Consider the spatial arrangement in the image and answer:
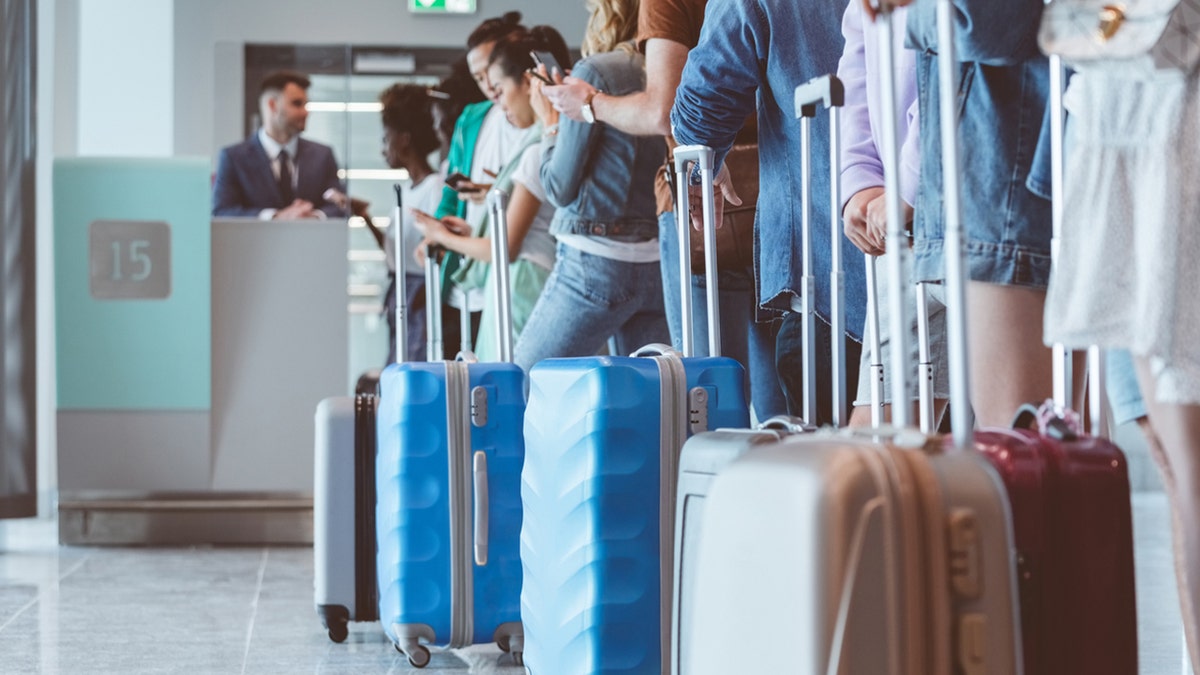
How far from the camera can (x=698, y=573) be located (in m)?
1.40

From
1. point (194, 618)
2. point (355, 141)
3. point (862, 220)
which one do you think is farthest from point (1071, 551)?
point (355, 141)

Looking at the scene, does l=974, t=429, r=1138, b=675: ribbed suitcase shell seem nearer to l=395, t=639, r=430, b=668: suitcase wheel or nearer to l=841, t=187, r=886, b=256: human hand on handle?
l=841, t=187, r=886, b=256: human hand on handle

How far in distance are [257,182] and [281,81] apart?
687 mm

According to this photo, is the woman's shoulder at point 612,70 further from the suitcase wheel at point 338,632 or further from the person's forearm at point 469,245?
the suitcase wheel at point 338,632

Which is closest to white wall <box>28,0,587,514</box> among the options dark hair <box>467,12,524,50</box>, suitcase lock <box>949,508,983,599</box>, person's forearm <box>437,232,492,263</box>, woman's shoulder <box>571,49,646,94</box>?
dark hair <box>467,12,524,50</box>

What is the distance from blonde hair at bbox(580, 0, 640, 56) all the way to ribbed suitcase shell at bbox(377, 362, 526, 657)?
0.90m

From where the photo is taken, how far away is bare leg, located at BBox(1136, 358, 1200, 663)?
1.37 m

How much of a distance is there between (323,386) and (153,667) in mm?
2726

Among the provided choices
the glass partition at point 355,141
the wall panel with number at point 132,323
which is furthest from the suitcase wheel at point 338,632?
the glass partition at point 355,141

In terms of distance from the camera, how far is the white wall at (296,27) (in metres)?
7.81

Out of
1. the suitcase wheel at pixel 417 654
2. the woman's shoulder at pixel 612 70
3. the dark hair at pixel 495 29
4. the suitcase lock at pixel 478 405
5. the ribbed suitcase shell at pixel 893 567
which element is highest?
the dark hair at pixel 495 29

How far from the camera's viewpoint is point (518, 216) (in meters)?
3.83

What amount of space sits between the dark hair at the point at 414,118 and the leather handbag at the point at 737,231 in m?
3.68

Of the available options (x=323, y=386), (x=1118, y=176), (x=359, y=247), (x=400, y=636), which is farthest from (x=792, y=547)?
(x=359, y=247)
